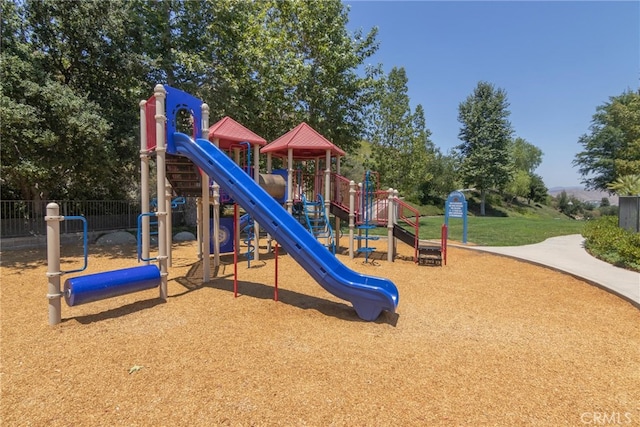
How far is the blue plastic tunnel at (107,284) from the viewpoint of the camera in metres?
4.54

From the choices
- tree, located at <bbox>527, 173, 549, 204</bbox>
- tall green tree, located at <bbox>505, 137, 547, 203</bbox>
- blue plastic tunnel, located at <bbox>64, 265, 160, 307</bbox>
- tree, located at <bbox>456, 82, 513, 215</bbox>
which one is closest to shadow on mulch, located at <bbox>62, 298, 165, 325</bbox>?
blue plastic tunnel, located at <bbox>64, 265, 160, 307</bbox>

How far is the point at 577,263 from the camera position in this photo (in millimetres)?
9141

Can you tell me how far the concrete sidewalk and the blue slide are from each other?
4.72 metres

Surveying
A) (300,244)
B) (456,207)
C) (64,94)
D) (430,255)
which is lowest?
(430,255)

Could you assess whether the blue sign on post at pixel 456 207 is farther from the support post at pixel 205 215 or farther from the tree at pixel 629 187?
the support post at pixel 205 215

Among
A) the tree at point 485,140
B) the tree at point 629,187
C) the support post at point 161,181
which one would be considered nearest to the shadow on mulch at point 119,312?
the support post at point 161,181

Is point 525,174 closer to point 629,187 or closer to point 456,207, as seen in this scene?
point 629,187

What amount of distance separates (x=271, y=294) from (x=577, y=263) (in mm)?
8578

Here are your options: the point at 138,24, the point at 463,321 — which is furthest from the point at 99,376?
the point at 138,24

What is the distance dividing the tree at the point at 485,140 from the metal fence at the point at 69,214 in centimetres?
3741

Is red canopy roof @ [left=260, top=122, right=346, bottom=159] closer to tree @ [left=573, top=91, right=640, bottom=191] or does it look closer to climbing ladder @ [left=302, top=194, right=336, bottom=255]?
climbing ladder @ [left=302, top=194, right=336, bottom=255]

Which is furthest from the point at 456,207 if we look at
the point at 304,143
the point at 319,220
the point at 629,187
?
the point at 629,187

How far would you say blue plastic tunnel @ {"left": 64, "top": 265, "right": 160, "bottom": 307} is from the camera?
4.54 meters

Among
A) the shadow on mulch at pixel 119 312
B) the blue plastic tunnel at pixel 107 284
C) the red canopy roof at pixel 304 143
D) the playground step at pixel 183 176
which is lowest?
the shadow on mulch at pixel 119 312
